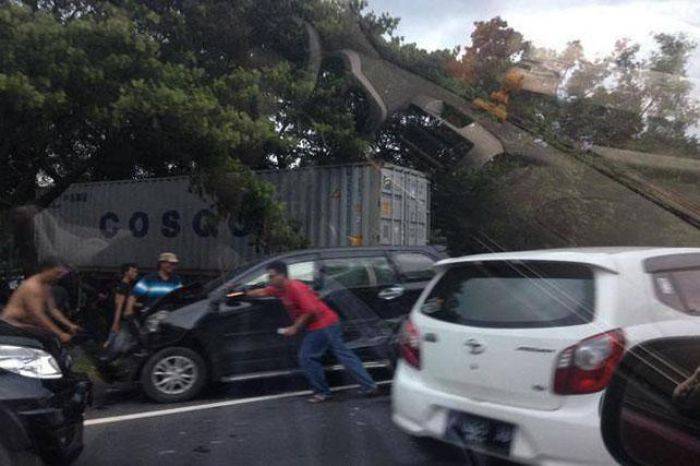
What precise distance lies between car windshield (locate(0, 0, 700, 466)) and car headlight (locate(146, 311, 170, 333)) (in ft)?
0.13

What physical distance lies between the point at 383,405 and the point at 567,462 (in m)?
3.10

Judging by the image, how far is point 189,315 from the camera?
7.24 meters

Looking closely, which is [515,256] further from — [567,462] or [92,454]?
[92,454]

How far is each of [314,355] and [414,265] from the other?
6.42ft

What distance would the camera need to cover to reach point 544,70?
18.2 ft

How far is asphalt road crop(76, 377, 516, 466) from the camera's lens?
5.02 m

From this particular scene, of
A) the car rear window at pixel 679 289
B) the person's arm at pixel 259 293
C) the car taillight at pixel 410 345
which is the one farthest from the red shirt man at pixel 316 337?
the car rear window at pixel 679 289

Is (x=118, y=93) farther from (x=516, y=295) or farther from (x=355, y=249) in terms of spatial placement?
(x=516, y=295)

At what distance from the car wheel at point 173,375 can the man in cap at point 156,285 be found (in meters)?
1.29

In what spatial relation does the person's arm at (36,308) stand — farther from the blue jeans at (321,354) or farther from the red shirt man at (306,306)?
the blue jeans at (321,354)

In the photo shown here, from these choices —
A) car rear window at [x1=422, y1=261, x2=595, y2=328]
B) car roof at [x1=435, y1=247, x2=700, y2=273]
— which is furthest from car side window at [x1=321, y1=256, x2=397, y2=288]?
car roof at [x1=435, y1=247, x2=700, y2=273]

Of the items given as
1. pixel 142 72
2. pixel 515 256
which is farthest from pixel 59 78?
pixel 515 256

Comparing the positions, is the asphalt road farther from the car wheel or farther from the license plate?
the license plate

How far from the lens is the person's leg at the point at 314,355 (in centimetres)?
672
